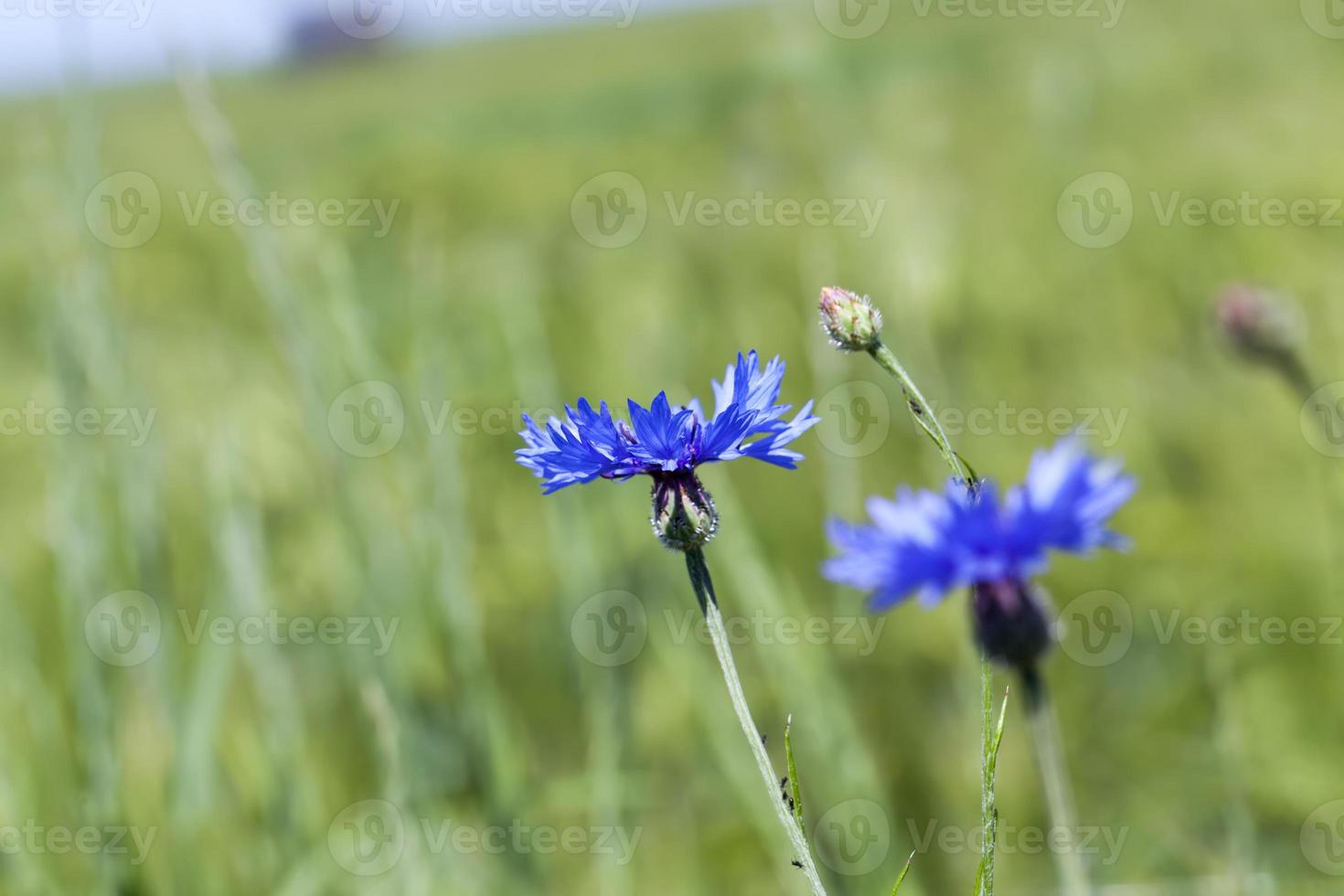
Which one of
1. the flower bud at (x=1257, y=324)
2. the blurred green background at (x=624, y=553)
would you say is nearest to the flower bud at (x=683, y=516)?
the blurred green background at (x=624, y=553)

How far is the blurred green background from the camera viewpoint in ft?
3.57

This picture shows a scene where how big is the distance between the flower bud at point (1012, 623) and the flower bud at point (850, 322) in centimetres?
15

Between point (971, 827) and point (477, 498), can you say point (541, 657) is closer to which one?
point (477, 498)

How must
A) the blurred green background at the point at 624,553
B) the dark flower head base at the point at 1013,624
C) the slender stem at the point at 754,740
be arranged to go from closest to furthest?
the slender stem at the point at 754,740 < the dark flower head base at the point at 1013,624 < the blurred green background at the point at 624,553

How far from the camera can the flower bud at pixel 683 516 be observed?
1.60 ft

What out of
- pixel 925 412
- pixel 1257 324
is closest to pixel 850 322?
pixel 925 412

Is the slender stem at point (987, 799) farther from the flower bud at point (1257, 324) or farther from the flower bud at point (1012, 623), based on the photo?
the flower bud at point (1257, 324)

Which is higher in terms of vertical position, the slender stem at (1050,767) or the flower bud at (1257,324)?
the flower bud at (1257,324)

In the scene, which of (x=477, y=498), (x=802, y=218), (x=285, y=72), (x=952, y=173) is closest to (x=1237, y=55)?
(x=952, y=173)

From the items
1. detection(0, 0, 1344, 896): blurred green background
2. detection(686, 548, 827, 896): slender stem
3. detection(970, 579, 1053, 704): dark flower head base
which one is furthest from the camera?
detection(0, 0, 1344, 896): blurred green background

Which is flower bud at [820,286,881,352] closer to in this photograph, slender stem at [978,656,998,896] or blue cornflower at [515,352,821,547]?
blue cornflower at [515,352,821,547]

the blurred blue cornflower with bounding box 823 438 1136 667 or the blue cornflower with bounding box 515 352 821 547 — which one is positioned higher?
the blue cornflower with bounding box 515 352 821 547

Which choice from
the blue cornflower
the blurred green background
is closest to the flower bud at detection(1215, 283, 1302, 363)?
the blurred green background

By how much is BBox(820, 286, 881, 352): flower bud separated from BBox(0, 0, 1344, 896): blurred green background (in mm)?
493
